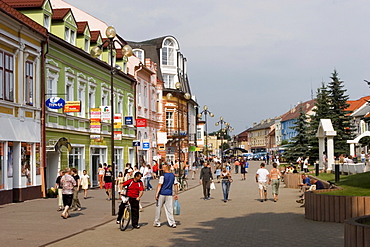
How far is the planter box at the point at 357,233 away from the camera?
855cm

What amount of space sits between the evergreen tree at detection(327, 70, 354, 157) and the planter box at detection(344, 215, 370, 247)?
50.2 m

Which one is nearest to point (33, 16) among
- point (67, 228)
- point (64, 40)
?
point (64, 40)

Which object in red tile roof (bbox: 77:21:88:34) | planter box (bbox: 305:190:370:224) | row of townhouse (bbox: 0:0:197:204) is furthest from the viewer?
red tile roof (bbox: 77:21:88:34)

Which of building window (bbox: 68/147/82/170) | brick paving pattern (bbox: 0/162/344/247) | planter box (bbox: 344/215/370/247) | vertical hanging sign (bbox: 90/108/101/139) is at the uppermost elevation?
vertical hanging sign (bbox: 90/108/101/139)

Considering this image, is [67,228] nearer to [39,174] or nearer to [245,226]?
[245,226]

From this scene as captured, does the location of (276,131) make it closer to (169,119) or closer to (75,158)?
(169,119)

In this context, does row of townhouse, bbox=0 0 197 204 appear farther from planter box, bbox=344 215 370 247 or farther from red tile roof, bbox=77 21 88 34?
planter box, bbox=344 215 370 247

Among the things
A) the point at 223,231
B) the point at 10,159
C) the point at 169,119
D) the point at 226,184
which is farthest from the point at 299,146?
the point at 223,231

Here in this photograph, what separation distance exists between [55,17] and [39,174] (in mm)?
9204

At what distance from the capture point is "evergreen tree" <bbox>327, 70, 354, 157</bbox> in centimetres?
5922

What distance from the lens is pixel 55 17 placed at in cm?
3111

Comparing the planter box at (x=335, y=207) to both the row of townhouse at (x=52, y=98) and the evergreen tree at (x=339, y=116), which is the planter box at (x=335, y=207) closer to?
the row of townhouse at (x=52, y=98)

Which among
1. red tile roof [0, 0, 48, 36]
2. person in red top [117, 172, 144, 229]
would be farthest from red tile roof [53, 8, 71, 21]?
person in red top [117, 172, 144, 229]

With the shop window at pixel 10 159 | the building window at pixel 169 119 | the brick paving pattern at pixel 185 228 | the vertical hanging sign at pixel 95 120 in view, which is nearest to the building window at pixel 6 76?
the shop window at pixel 10 159
